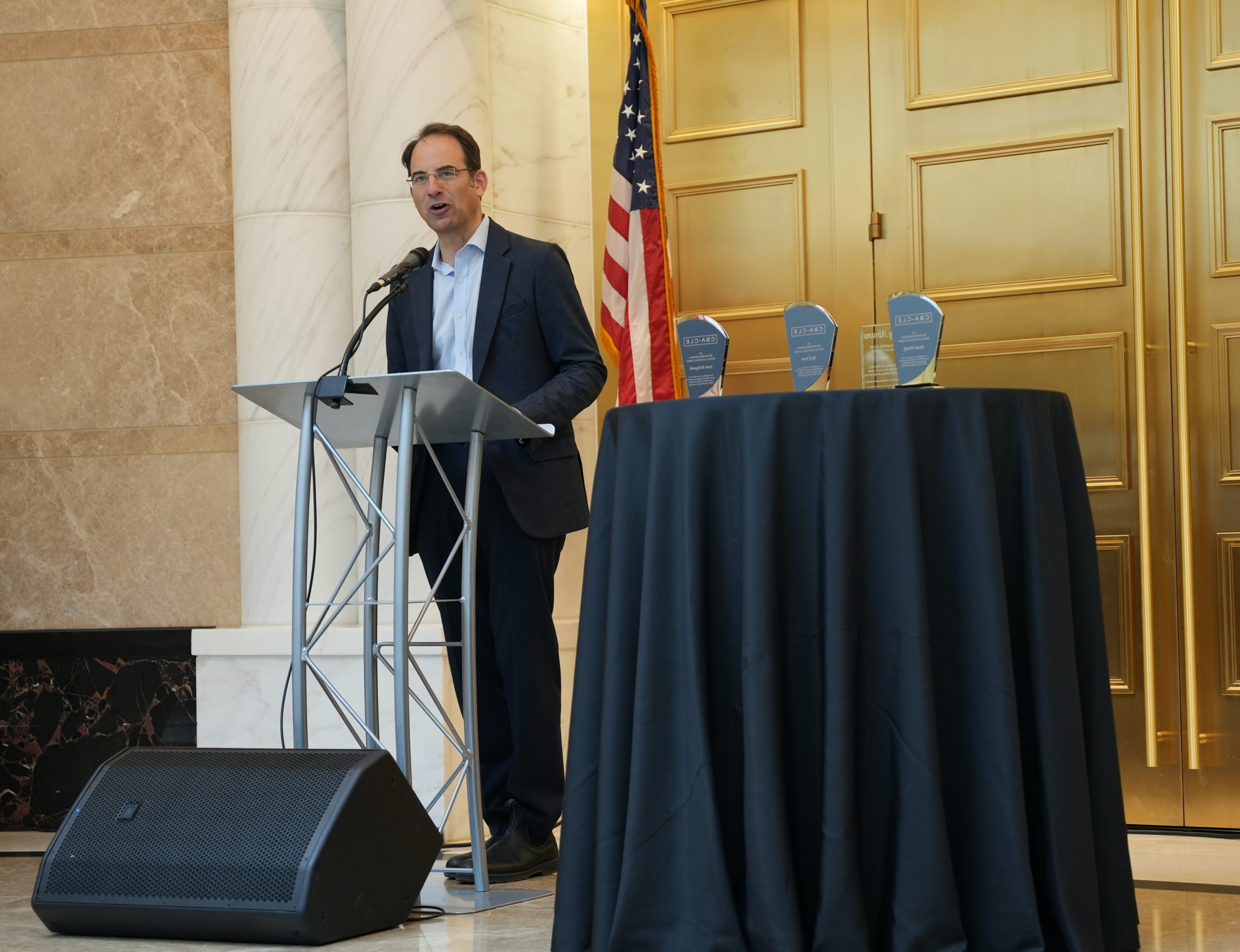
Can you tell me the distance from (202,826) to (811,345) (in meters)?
1.44

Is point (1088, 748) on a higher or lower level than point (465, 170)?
lower

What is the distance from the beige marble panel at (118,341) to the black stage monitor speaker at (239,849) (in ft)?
7.05

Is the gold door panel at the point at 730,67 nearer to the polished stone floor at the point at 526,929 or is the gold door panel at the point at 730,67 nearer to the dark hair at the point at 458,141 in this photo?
the dark hair at the point at 458,141

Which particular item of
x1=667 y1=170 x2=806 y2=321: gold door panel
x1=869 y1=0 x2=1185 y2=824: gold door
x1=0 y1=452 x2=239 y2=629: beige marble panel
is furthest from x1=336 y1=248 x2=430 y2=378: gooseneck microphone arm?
x1=0 y1=452 x2=239 y2=629: beige marble panel

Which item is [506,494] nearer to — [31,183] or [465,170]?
[465,170]

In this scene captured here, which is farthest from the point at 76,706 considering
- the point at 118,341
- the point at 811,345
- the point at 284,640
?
the point at 811,345

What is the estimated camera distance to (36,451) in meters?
4.68

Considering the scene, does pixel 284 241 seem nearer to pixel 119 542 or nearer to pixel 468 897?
pixel 119 542

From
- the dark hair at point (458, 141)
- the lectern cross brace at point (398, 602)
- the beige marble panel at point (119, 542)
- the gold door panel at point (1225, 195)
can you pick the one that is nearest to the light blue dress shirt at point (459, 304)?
the dark hair at point (458, 141)

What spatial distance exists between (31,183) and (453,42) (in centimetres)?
168

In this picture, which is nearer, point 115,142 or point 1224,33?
point 1224,33

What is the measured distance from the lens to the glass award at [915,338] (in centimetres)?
232

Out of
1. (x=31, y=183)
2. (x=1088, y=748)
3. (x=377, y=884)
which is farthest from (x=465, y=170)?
(x=31, y=183)

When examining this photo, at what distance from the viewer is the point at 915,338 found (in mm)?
2334
